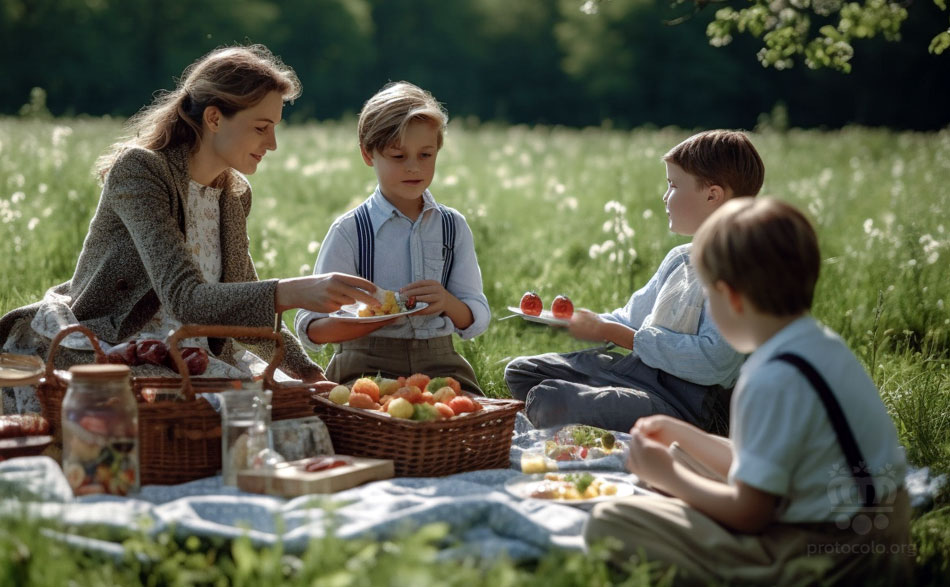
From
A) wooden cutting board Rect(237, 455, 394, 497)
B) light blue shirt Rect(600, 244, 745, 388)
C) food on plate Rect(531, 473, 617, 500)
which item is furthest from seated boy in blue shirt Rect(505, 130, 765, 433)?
wooden cutting board Rect(237, 455, 394, 497)

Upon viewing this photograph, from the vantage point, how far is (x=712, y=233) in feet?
9.82

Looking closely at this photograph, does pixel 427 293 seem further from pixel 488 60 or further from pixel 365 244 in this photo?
pixel 488 60

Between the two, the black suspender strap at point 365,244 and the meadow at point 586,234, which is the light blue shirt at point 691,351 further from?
the black suspender strap at point 365,244

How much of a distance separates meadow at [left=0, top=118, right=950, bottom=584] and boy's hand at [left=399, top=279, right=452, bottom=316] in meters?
1.13

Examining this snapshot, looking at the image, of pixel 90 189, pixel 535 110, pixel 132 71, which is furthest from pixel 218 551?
pixel 535 110

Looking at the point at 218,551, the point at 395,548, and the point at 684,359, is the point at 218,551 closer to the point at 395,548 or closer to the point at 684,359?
the point at 395,548

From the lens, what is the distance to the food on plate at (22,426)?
12.7 ft

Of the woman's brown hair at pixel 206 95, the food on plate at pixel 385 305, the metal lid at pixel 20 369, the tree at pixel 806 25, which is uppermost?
the tree at pixel 806 25


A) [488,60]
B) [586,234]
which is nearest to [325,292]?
[586,234]

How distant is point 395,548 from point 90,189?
6.59m

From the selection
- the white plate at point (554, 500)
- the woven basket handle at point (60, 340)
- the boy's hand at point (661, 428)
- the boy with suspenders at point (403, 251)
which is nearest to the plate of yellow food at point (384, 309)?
the boy with suspenders at point (403, 251)

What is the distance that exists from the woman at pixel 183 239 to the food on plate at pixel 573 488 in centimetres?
108

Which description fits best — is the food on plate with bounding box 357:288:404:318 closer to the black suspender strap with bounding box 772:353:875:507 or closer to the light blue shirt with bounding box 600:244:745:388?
the light blue shirt with bounding box 600:244:745:388

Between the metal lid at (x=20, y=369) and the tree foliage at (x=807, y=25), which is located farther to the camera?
the tree foliage at (x=807, y=25)
